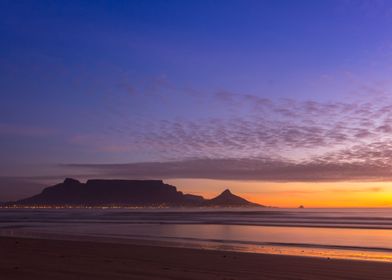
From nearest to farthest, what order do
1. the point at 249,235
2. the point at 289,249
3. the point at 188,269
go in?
the point at 188,269 < the point at 289,249 < the point at 249,235

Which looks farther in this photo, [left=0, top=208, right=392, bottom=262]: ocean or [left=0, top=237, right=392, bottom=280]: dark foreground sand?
[left=0, top=208, right=392, bottom=262]: ocean

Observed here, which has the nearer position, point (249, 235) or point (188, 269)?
point (188, 269)

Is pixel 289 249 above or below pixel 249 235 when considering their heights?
below

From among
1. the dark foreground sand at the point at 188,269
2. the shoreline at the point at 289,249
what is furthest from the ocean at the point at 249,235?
the dark foreground sand at the point at 188,269

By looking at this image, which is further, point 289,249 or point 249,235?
point 249,235

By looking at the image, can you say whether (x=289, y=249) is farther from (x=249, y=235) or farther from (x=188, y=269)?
(x=188, y=269)

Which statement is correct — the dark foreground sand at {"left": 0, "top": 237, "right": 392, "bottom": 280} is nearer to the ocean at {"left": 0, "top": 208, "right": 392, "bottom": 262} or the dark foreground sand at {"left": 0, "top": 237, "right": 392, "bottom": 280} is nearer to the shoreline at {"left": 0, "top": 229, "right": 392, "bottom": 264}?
the shoreline at {"left": 0, "top": 229, "right": 392, "bottom": 264}

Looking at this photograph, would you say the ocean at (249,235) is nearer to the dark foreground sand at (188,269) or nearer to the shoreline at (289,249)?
the shoreline at (289,249)

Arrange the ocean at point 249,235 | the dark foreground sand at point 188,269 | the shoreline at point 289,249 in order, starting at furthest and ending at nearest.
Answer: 1. the ocean at point 249,235
2. the shoreline at point 289,249
3. the dark foreground sand at point 188,269

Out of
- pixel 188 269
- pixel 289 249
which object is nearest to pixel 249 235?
pixel 289 249

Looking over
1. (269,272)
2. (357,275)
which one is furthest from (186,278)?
(357,275)

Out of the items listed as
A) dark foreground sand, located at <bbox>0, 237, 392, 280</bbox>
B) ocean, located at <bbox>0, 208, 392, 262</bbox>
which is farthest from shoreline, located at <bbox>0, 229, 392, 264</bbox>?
dark foreground sand, located at <bbox>0, 237, 392, 280</bbox>

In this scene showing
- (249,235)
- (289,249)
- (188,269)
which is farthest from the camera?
(249,235)

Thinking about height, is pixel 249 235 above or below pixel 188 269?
above
